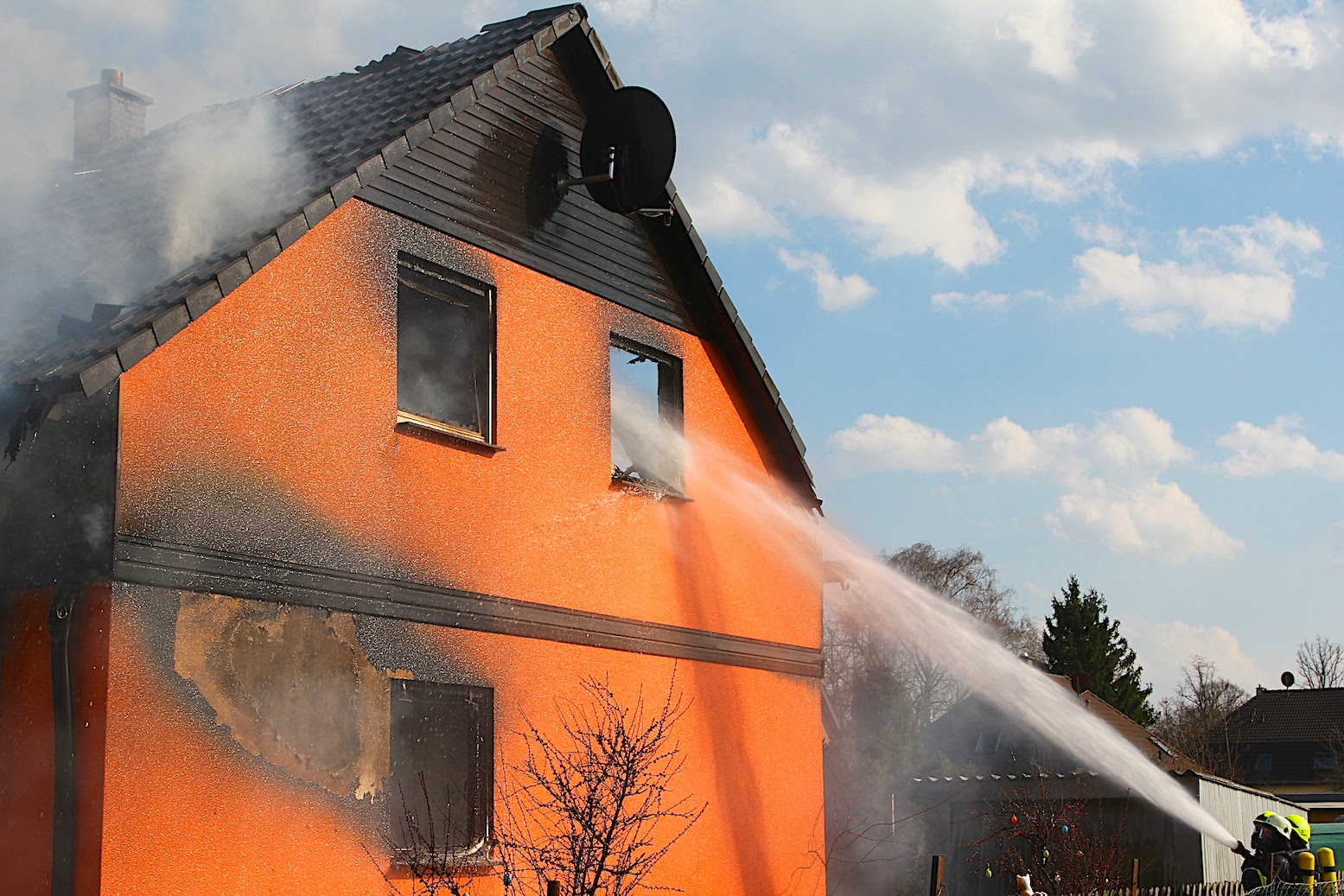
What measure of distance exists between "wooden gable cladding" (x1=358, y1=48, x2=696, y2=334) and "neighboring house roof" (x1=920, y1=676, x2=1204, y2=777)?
22103 mm

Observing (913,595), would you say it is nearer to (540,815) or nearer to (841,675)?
(540,815)

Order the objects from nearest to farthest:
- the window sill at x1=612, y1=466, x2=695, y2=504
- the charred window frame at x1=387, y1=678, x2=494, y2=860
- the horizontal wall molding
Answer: the horizontal wall molding
the charred window frame at x1=387, y1=678, x2=494, y2=860
the window sill at x1=612, y1=466, x2=695, y2=504

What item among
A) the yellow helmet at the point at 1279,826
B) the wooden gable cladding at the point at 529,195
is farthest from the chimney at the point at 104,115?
the yellow helmet at the point at 1279,826

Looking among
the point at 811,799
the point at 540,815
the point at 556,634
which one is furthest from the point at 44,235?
the point at 811,799

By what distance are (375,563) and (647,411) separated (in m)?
3.96

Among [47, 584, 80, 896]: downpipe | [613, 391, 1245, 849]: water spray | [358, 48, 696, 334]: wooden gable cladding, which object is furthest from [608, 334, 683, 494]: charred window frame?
[47, 584, 80, 896]: downpipe

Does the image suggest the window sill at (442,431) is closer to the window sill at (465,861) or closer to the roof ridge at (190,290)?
the roof ridge at (190,290)

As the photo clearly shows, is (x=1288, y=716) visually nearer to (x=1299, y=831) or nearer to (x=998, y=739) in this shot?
(x=998, y=739)

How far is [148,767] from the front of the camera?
22.8ft

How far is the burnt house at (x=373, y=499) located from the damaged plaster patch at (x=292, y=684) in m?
0.02

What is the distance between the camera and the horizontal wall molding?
732cm

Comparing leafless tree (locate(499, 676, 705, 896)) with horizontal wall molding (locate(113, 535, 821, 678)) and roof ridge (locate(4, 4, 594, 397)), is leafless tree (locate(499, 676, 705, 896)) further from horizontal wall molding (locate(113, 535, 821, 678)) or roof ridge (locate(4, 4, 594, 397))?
roof ridge (locate(4, 4, 594, 397))

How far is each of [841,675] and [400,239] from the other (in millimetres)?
30349

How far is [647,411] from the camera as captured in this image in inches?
476
